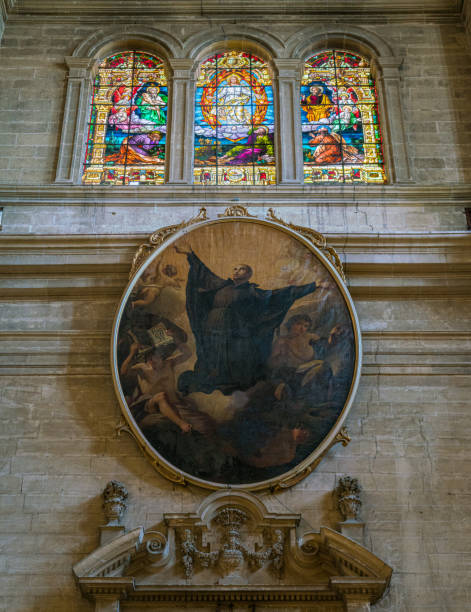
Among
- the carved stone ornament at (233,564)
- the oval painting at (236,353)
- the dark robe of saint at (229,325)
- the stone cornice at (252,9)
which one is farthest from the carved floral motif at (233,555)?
the stone cornice at (252,9)

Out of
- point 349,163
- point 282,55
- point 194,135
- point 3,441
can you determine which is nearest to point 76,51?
point 194,135

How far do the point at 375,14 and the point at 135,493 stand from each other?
8276 millimetres

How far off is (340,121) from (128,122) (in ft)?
10.2

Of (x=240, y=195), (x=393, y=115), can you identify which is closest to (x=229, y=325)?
(x=240, y=195)

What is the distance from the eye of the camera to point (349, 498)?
28.9 feet

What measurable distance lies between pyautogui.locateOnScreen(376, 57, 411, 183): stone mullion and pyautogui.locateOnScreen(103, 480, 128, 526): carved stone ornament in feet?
18.1

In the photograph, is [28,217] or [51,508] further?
[28,217]

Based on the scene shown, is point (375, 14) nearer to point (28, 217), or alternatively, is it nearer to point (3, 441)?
point (28, 217)

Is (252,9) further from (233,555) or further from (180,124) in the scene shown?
(233,555)

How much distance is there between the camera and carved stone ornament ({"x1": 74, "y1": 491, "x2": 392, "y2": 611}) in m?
8.38

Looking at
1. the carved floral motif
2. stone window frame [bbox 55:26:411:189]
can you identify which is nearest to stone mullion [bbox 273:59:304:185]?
stone window frame [bbox 55:26:411:189]

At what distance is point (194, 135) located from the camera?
39.2 feet

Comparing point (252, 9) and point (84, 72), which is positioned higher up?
point (252, 9)

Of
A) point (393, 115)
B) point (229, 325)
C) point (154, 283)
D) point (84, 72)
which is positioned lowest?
point (229, 325)
